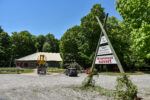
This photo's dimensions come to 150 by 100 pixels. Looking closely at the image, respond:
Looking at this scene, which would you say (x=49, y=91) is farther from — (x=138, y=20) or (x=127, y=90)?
(x=138, y=20)

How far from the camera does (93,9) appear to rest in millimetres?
35812

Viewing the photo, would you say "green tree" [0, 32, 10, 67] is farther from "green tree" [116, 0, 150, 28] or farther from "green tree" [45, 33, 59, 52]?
"green tree" [116, 0, 150, 28]

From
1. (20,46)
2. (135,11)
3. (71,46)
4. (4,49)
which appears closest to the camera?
(135,11)

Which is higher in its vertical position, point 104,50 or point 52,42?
point 52,42

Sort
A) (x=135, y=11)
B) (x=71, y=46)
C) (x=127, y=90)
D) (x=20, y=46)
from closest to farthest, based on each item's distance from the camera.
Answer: (x=127, y=90)
(x=135, y=11)
(x=71, y=46)
(x=20, y=46)

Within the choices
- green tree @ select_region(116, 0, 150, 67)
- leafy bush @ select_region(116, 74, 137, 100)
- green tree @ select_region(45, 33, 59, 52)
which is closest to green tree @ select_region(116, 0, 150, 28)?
green tree @ select_region(116, 0, 150, 67)

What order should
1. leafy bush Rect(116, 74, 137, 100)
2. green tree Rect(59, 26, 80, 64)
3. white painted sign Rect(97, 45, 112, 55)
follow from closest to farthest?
leafy bush Rect(116, 74, 137, 100), white painted sign Rect(97, 45, 112, 55), green tree Rect(59, 26, 80, 64)

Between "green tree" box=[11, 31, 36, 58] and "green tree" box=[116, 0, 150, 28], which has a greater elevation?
"green tree" box=[11, 31, 36, 58]

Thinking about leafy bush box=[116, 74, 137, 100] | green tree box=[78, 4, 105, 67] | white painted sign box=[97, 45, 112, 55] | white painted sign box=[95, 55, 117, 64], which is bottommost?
leafy bush box=[116, 74, 137, 100]

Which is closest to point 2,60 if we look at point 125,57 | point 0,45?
point 0,45

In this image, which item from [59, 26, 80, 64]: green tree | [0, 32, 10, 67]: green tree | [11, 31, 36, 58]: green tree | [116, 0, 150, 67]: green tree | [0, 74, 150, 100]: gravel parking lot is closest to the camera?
[0, 74, 150, 100]: gravel parking lot

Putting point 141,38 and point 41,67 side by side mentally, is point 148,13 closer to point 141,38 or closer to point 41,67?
point 141,38

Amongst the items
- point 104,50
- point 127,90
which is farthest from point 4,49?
point 127,90

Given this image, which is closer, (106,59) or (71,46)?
(106,59)
